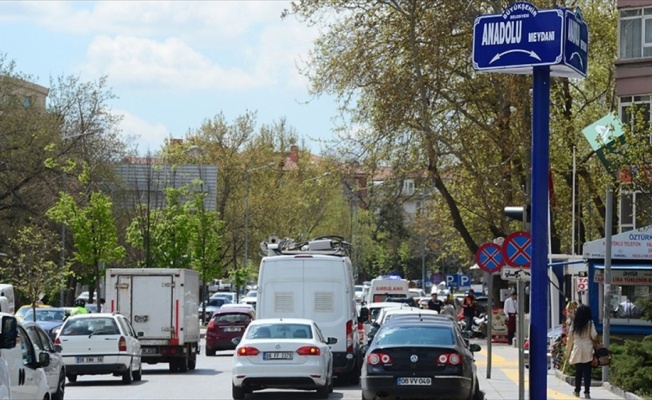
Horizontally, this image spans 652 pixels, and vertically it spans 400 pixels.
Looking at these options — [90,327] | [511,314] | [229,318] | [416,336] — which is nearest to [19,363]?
[416,336]

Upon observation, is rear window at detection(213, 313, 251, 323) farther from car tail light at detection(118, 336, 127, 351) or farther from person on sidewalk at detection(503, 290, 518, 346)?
car tail light at detection(118, 336, 127, 351)

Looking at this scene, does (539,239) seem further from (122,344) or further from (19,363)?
(122,344)

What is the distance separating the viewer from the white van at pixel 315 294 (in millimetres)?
28016

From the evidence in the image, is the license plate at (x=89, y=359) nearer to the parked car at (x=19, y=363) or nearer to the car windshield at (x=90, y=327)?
the car windshield at (x=90, y=327)

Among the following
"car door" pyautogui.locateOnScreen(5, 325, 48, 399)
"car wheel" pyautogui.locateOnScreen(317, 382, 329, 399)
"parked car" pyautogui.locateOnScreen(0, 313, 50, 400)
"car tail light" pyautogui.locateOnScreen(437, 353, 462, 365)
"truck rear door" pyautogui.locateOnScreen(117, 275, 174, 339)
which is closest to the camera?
"parked car" pyautogui.locateOnScreen(0, 313, 50, 400)

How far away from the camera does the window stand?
4056 cm

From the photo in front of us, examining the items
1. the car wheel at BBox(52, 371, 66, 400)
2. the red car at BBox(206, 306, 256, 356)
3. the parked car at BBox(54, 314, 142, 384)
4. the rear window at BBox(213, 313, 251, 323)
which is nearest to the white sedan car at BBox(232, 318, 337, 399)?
the car wheel at BBox(52, 371, 66, 400)

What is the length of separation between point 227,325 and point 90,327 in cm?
1333

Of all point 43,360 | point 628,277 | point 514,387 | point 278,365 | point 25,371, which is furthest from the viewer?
point 628,277

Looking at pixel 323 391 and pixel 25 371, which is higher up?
pixel 25 371

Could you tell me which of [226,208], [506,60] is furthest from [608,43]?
[226,208]

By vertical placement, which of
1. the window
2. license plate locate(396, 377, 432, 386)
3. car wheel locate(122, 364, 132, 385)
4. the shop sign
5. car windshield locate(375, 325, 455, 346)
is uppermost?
the window

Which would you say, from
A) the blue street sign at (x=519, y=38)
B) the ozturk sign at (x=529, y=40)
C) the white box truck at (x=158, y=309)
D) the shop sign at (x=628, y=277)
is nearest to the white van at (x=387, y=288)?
the white box truck at (x=158, y=309)

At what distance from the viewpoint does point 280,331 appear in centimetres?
2489
